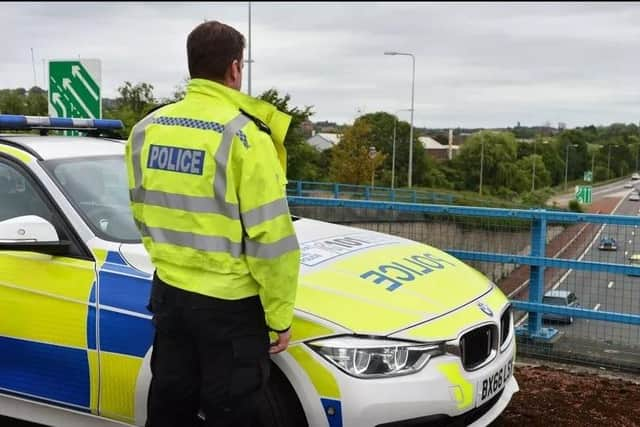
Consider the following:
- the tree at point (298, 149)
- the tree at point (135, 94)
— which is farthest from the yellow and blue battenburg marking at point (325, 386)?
the tree at point (135, 94)

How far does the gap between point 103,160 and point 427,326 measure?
2.13 m

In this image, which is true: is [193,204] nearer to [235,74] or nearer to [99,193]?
[235,74]

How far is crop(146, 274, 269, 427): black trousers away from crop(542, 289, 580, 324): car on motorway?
3.97 meters

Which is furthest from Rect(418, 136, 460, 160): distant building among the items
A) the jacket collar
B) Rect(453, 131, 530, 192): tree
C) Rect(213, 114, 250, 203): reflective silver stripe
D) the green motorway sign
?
Rect(213, 114, 250, 203): reflective silver stripe

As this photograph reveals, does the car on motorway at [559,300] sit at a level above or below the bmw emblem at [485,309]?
below

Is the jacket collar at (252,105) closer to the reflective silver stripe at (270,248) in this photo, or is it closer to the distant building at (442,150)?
the reflective silver stripe at (270,248)

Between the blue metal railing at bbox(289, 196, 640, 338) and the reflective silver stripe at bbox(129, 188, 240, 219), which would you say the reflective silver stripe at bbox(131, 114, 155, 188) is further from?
the blue metal railing at bbox(289, 196, 640, 338)

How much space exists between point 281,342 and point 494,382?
1284 mm

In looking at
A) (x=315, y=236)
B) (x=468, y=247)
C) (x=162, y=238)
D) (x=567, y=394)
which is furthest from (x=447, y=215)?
(x=162, y=238)

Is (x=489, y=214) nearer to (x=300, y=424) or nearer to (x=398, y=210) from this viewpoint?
(x=398, y=210)

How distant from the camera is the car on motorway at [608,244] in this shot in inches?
230

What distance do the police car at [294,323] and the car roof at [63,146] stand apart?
0.05 feet

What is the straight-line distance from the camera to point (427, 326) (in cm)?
318

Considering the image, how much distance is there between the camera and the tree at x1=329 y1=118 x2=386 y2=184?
41.5 meters
